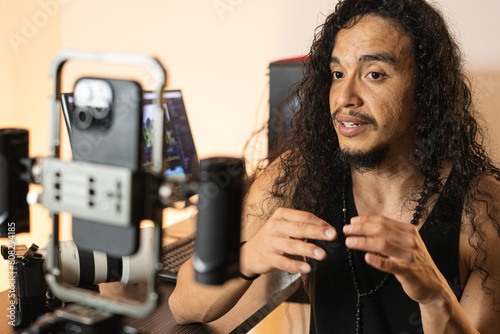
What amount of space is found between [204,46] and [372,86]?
48.8 inches

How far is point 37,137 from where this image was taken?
3.08 m

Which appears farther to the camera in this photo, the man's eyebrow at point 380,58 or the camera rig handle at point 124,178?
the man's eyebrow at point 380,58

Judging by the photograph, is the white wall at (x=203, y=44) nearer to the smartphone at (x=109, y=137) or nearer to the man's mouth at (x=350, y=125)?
the man's mouth at (x=350, y=125)

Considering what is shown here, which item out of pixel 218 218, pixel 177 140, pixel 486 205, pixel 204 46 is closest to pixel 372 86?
pixel 486 205

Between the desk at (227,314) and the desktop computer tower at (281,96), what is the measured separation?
1.64ft

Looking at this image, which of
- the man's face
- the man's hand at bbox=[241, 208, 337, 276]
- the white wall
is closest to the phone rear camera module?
the man's hand at bbox=[241, 208, 337, 276]

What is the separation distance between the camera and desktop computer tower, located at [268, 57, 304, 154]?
5.98ft

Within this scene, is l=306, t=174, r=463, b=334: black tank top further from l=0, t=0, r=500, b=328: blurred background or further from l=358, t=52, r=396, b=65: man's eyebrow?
l=0, t=0, r=500, b=328: blurred background

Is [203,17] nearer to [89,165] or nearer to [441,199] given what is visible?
[441,199]

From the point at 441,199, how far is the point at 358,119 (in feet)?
0.91

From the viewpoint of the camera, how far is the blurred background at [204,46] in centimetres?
189

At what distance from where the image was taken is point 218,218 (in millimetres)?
512

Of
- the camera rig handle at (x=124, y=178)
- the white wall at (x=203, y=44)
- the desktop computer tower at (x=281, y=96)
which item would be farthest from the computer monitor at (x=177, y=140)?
the camera rig handle at (x=124, y=178)

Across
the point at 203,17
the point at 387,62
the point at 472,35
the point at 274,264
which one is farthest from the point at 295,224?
the point at 203,17
